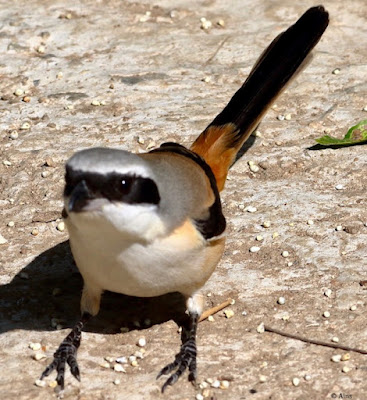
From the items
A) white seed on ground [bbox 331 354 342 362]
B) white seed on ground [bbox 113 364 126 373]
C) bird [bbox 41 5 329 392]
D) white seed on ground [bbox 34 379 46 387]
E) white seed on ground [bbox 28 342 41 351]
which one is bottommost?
white seed on ground [bbox 28 342 41 351]

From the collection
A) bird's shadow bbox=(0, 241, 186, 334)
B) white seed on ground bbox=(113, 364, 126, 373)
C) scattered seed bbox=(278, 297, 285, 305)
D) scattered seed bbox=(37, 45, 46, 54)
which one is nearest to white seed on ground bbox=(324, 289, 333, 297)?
scattered seed bbox=(278, 297, 285, 305)

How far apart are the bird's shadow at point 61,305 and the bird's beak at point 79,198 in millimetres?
1432

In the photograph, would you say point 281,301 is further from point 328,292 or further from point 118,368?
point 118,368

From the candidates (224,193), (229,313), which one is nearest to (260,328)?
(229,313)

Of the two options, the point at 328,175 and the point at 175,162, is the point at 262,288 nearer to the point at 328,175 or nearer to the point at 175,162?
the point at 175,162

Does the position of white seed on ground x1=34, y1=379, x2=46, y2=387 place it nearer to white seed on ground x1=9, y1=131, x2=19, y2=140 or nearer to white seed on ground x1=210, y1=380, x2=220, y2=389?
white seed on ground x1=210, y1=380, x2=220, y2=389

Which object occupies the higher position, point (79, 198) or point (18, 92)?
point (79, 198)

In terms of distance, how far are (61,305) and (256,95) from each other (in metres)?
2.30

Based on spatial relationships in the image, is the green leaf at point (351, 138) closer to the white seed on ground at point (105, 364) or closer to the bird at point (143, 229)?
the bird at point (143, 229)

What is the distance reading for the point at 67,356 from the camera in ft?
17.8

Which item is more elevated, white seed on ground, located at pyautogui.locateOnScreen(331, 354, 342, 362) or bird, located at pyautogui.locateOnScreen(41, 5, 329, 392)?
bird, located at pyautogui.locateOnScreen(41, 5, 329, 392)

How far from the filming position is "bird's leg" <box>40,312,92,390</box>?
5.30 meters

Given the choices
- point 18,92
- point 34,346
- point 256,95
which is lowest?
point 18,92

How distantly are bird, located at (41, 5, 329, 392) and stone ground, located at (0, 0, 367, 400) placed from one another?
18 cm
